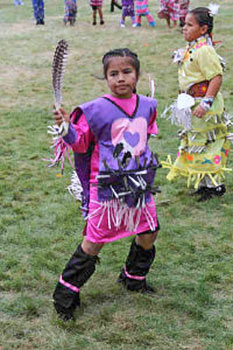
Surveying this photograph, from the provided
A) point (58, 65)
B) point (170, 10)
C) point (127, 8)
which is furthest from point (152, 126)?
point (127, 8)

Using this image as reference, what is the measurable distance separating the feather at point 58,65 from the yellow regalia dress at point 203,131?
2142mm

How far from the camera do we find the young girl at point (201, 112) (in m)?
4.70

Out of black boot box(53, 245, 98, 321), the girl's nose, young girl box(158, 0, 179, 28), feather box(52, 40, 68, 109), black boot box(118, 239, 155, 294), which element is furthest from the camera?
young girl box(158, 0, 179, 28)

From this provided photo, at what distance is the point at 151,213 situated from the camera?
334 cm

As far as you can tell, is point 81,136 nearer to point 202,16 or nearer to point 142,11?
point 202,16

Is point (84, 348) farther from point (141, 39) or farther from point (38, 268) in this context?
point (141, 39)

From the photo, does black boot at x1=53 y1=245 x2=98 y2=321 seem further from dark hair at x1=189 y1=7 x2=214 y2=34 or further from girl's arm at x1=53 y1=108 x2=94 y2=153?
dark hair at x1=189 y1=7 x2=214 y2=34

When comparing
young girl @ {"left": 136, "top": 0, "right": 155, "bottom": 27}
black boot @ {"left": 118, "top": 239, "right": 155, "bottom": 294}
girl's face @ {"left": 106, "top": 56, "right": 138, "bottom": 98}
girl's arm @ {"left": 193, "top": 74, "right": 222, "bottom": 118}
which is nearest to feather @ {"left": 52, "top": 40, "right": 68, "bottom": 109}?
girl's face @ {"left": 106, "top": 56, "right": 138, "bottom": 98}

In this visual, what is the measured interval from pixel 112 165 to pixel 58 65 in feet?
2.15

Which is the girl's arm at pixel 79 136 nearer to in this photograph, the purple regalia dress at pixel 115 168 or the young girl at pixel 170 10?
the purple regalia dress at pixel 115 168

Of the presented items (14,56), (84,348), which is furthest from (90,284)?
(14,56)

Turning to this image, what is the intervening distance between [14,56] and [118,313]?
984cm

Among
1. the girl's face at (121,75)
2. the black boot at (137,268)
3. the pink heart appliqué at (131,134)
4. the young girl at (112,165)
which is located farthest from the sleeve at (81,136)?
the black boot at (137,268)

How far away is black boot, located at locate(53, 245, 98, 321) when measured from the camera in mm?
3262
